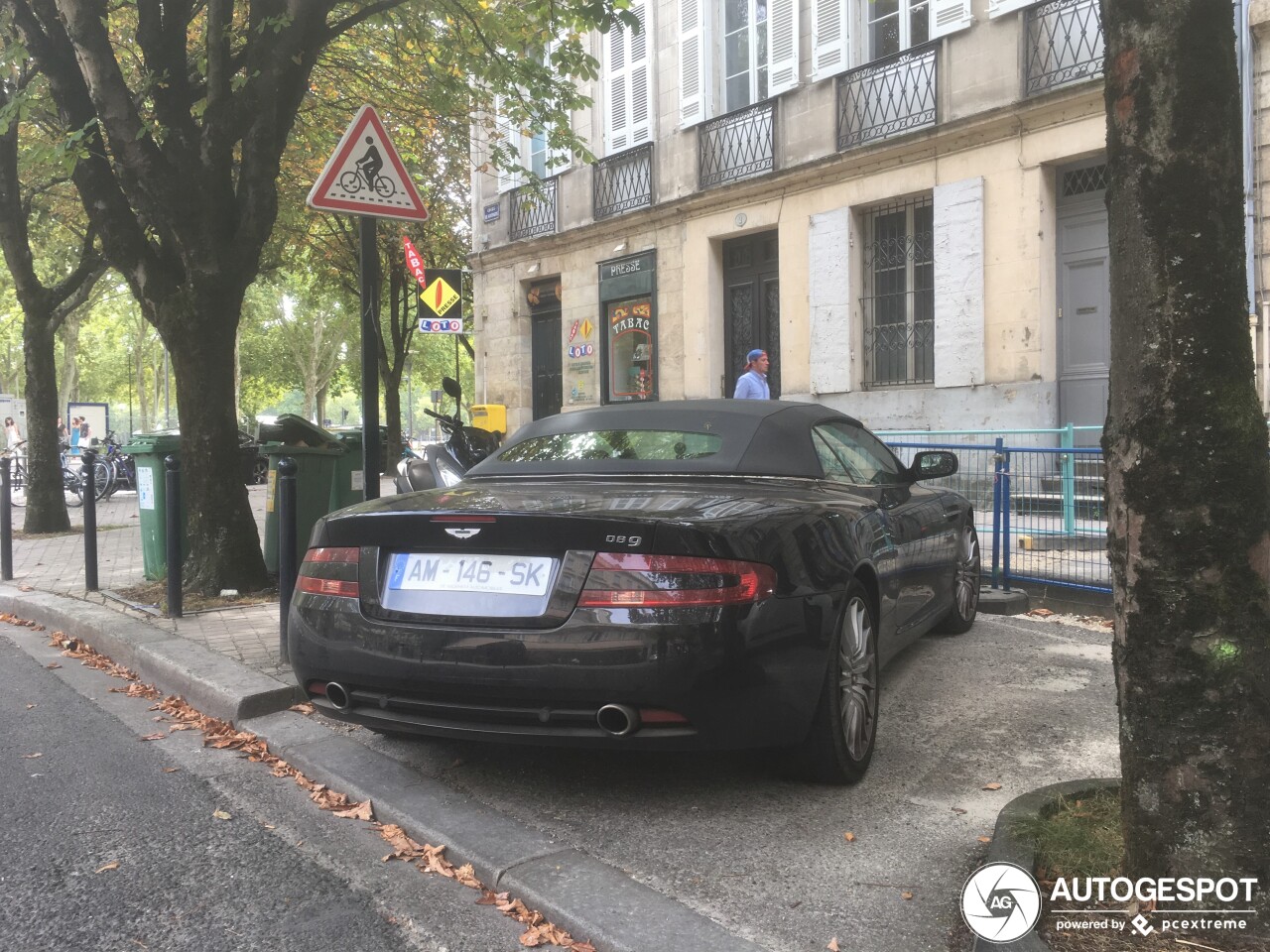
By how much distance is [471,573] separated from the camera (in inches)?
124

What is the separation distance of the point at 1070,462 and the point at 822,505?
410cm

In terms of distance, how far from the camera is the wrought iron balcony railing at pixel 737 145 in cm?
1427

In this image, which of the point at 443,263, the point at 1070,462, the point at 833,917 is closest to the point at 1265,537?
the point at 833,917

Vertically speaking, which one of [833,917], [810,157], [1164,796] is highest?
[810,157]

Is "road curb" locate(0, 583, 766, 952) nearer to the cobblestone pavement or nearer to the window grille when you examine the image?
the cobblestone pavement

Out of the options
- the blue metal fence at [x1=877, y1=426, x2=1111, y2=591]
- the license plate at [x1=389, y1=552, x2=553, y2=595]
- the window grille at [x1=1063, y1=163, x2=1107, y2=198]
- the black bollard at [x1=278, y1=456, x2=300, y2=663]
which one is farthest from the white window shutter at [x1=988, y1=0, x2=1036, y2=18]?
the license plate at [x1=389, y1=552, x2=553, y2=595]

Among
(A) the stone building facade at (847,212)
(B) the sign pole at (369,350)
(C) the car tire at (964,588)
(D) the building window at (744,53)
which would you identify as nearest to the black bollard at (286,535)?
(B) the sign pole at (369,350)

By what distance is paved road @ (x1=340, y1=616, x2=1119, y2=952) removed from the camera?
2.55m

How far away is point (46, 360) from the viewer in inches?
512

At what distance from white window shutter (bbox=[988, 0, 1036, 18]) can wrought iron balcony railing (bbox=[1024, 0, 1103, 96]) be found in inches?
3.6

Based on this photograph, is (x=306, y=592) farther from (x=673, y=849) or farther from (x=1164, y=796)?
(x=1164, y=796)

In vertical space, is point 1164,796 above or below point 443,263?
below

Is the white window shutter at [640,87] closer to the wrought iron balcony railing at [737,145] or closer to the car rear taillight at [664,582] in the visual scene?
the wrought iron balcony railing at [737,145]

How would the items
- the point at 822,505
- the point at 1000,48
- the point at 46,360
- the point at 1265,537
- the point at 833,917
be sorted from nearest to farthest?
the point at 1265,537, the point at 833,917, the point at 822,505, the point at 1000,48, the point at 46,360
